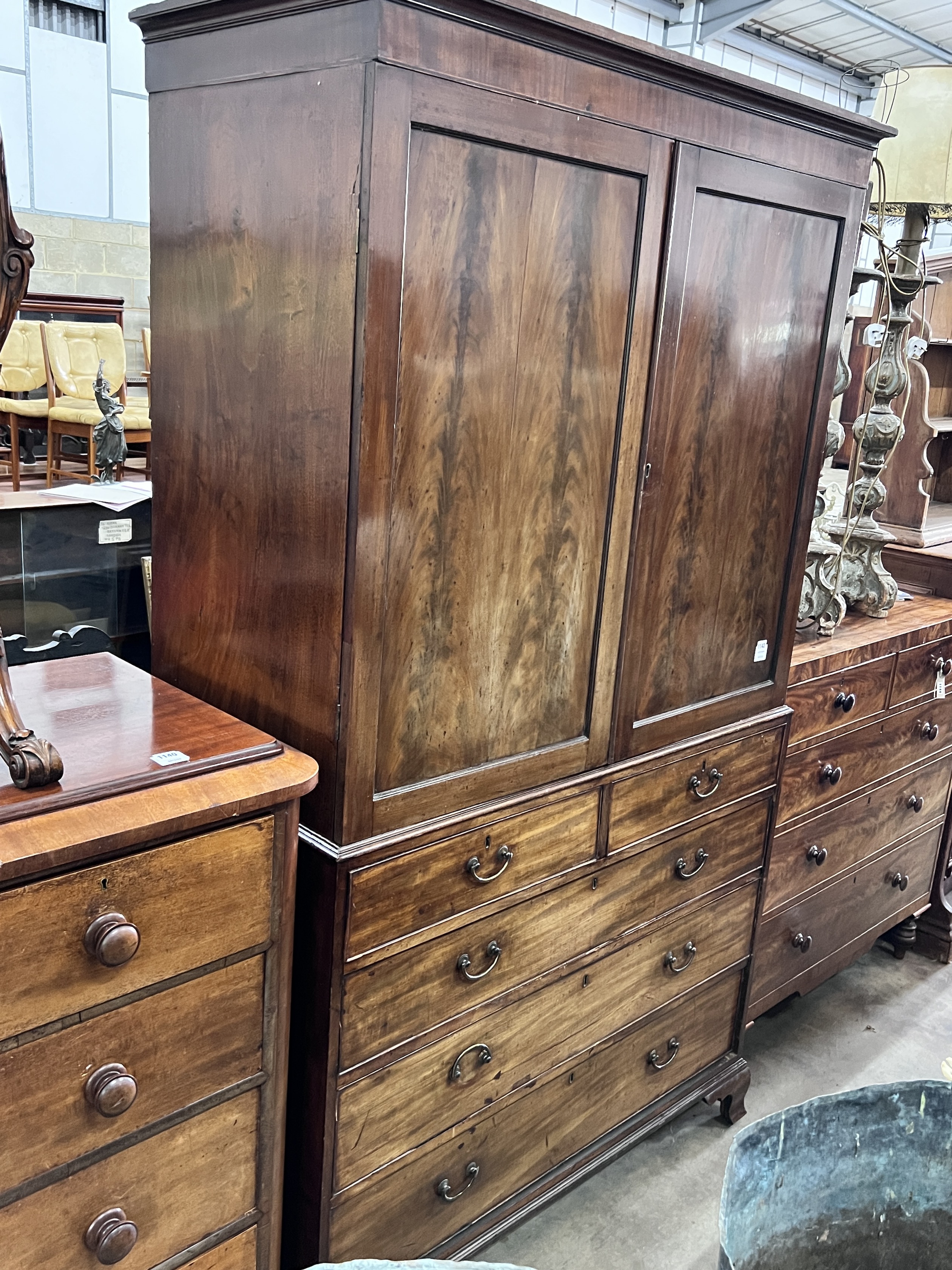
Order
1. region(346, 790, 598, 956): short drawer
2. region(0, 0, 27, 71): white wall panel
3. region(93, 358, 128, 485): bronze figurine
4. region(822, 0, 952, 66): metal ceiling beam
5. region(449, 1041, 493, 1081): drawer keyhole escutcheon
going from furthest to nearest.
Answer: region(822, 0, 952, 66): metal ceiling beam < region(0, 0, 27, 71): white wall panel < region(93, 358, 128, 485): bronze figurine < region(449, 1041, 493, 1081): drawer keyhole escutcheon < region(346, 790, 598, 956): short drawer

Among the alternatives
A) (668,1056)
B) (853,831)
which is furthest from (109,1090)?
(853,831)

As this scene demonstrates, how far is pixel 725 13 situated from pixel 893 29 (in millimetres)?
2006

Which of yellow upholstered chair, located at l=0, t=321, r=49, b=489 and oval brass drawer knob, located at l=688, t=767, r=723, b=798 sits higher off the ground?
yellow upholstered chair, located at l=0, t=321, r=49, b=489

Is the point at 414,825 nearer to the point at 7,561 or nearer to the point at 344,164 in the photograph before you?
the point at 344,164

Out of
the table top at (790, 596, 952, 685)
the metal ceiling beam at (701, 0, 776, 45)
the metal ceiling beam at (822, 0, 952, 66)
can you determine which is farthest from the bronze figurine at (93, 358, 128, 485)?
the metal ceiling beam at (822, 0, 952, 66)

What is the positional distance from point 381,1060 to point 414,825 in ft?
1.16

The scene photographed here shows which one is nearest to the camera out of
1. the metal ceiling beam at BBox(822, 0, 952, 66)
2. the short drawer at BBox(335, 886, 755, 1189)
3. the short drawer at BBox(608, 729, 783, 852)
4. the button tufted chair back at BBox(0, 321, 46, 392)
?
the short drawer at BBox(335, 886, 755, 1189)

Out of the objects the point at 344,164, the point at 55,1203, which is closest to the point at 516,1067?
the point at 55,1203

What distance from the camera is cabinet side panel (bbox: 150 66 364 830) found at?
1.30 meters

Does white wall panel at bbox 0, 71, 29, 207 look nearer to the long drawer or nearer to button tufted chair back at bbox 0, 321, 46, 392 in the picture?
button tufted chair back at bbox 0, 321, 46, 392

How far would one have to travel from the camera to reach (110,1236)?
4.03ft

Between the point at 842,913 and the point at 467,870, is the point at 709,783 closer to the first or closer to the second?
the point at 467,870

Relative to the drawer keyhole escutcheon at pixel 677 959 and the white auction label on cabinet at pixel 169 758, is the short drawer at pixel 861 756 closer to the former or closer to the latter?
the drawer keyhole escutcheon at pixel 677 959

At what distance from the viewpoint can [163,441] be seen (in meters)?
1.61
